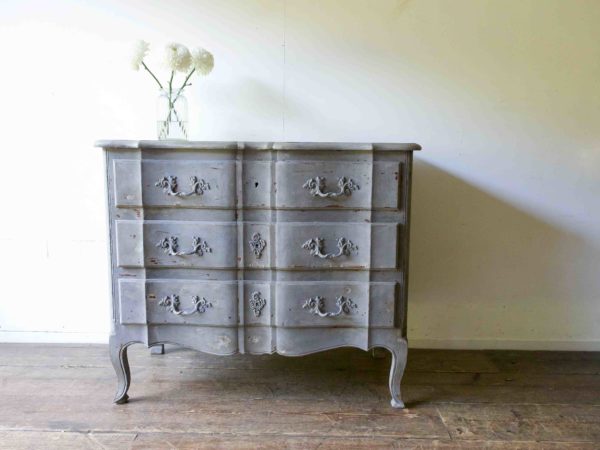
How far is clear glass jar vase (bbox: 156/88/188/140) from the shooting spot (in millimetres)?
1768

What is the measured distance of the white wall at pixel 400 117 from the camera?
1934 millimetres

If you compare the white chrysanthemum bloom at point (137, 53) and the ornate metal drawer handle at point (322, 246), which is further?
the white chrysanthemum bloom at point (137, 53)

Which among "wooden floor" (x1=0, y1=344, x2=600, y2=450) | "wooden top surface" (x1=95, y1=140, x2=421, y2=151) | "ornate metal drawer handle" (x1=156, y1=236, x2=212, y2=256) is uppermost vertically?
"wooden top surface" (x1=95, y1=140, x2=421, y2=151)

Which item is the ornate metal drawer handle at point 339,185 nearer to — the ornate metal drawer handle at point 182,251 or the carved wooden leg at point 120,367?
the ornate metal drawer handle at point 182,251

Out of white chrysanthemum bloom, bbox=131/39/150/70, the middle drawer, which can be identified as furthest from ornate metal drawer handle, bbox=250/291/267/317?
white chrysanthemum bloom, bbox=131/39/150/70

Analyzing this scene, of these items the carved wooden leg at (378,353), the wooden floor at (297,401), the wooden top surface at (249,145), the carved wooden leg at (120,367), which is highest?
the wooden top surface at (249,145)

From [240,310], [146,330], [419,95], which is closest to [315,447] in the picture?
[240,310]

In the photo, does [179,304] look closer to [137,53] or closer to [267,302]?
[267,302]

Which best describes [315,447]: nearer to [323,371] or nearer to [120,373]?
[323,371]

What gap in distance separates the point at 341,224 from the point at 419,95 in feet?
2.88

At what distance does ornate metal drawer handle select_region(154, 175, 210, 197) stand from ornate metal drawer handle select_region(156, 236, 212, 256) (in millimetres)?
154

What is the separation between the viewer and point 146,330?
60.2 inches

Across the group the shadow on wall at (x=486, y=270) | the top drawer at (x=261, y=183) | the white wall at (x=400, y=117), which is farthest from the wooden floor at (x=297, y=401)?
the top drawer at (x=261, y=183)

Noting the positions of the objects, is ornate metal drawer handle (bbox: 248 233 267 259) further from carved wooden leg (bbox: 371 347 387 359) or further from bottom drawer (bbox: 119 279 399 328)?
carved wooden leg (bbox: 371 347 387 359)
